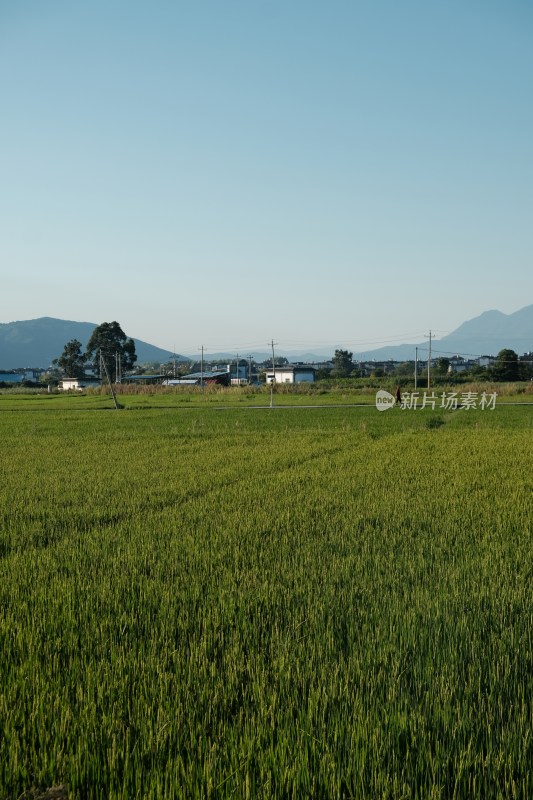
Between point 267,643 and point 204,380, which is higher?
point 204,380

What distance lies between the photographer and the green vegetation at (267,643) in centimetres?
259

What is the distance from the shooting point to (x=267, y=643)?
3859 mm

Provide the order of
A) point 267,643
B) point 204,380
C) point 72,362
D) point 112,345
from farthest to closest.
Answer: point 72,362
point 112,345
point 204,380
point 267,643

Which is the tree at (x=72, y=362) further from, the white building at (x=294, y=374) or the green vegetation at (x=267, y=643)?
the green vegetation at (x=267, y=643)

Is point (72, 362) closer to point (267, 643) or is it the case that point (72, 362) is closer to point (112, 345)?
point (112, 345)

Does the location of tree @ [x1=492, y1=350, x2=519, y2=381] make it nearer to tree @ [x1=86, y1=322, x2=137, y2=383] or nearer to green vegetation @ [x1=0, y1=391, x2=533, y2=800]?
tree @ [x1=86, y1=322, x2=137, y2=383]

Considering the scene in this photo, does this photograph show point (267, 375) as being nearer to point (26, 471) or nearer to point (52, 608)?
point (26, 471)

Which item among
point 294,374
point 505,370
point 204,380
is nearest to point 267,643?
point 505,370

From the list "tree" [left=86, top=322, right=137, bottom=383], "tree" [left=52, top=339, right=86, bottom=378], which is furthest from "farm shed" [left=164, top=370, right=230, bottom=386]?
A: "tree" [left=52, top=339, right=86, bottom=378]

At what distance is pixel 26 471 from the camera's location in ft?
39.4

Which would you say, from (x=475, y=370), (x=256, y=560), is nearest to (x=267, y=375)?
(x=475, y=370)

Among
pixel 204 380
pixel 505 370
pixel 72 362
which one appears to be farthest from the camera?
pixel 72 362

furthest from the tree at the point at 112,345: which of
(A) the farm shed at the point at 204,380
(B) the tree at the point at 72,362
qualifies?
(A) the farm shed at the point at 204,380

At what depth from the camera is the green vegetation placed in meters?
2.59
